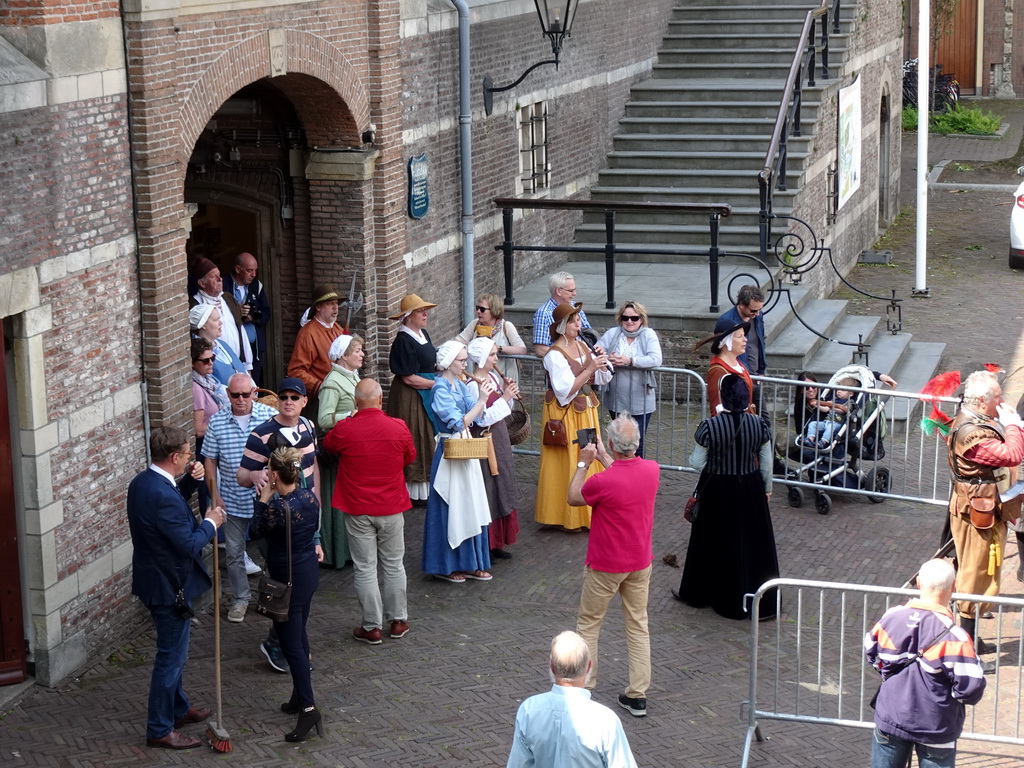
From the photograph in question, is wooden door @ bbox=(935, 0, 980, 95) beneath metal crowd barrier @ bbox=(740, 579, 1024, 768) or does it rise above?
above

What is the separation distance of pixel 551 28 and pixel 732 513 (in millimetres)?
6453

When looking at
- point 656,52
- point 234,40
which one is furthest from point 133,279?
point 656,52

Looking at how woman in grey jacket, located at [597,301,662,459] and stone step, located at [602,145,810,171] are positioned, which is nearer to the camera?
woman in grey jacket, located at [597,301,662,459]

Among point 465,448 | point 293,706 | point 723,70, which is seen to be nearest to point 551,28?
point 723,70

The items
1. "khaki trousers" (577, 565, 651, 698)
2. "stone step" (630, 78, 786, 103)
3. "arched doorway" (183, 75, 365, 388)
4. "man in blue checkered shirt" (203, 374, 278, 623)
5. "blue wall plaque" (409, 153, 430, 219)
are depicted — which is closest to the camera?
"khaki trousers" (577, 565, 651, 698)

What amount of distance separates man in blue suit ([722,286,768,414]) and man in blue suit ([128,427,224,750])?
4844mm

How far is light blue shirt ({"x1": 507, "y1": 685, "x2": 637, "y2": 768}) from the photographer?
218 inches

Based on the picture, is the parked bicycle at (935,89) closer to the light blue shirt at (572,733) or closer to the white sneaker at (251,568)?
the white sneaker at (251,568)

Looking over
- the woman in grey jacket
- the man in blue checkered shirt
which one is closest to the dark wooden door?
the man in blue checkered shirt

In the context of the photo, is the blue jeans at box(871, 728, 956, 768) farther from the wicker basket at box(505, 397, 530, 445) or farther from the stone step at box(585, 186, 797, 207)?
the stone step at box(585, 186, 797, 207)

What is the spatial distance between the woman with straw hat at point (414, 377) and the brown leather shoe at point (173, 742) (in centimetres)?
316

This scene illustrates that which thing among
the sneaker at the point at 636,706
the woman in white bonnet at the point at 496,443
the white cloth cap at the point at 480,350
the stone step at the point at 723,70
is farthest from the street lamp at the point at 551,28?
the sneaker at the point at 636,706

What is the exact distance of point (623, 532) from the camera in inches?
311

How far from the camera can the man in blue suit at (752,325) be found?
428 inches
